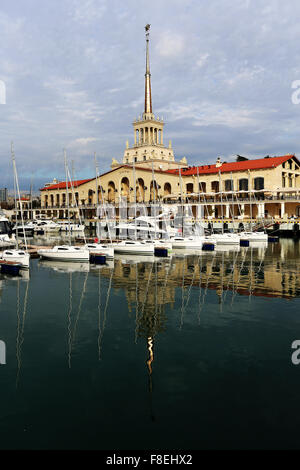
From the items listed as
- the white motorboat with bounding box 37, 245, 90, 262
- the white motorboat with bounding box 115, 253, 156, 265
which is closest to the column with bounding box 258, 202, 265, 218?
the white motorboat with bounding box 115, 253, 156, 265

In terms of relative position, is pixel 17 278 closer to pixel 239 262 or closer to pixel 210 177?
pixel 239 262

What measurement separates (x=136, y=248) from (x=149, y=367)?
33490 millimetres

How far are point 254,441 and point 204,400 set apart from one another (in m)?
2.09

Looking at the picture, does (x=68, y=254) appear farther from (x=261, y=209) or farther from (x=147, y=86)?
(x=147, y=86)

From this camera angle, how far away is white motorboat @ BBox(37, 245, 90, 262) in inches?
1578

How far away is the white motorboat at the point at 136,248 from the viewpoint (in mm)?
46312

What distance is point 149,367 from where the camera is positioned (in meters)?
13.6

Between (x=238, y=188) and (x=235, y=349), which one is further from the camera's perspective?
(x=238, y=188)

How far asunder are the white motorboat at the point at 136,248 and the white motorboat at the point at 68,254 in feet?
24.7

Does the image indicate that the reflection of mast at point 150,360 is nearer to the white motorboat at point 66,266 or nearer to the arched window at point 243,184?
the white motorboat at point 66,266

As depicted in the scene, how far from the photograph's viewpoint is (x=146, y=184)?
107m

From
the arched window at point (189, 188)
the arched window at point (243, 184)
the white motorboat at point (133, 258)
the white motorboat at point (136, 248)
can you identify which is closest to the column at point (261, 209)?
the arched window at point (243, 184)

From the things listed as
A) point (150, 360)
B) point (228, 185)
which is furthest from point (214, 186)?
point (150, 360)

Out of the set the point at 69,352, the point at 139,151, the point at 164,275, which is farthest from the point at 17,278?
the point at 139,151
